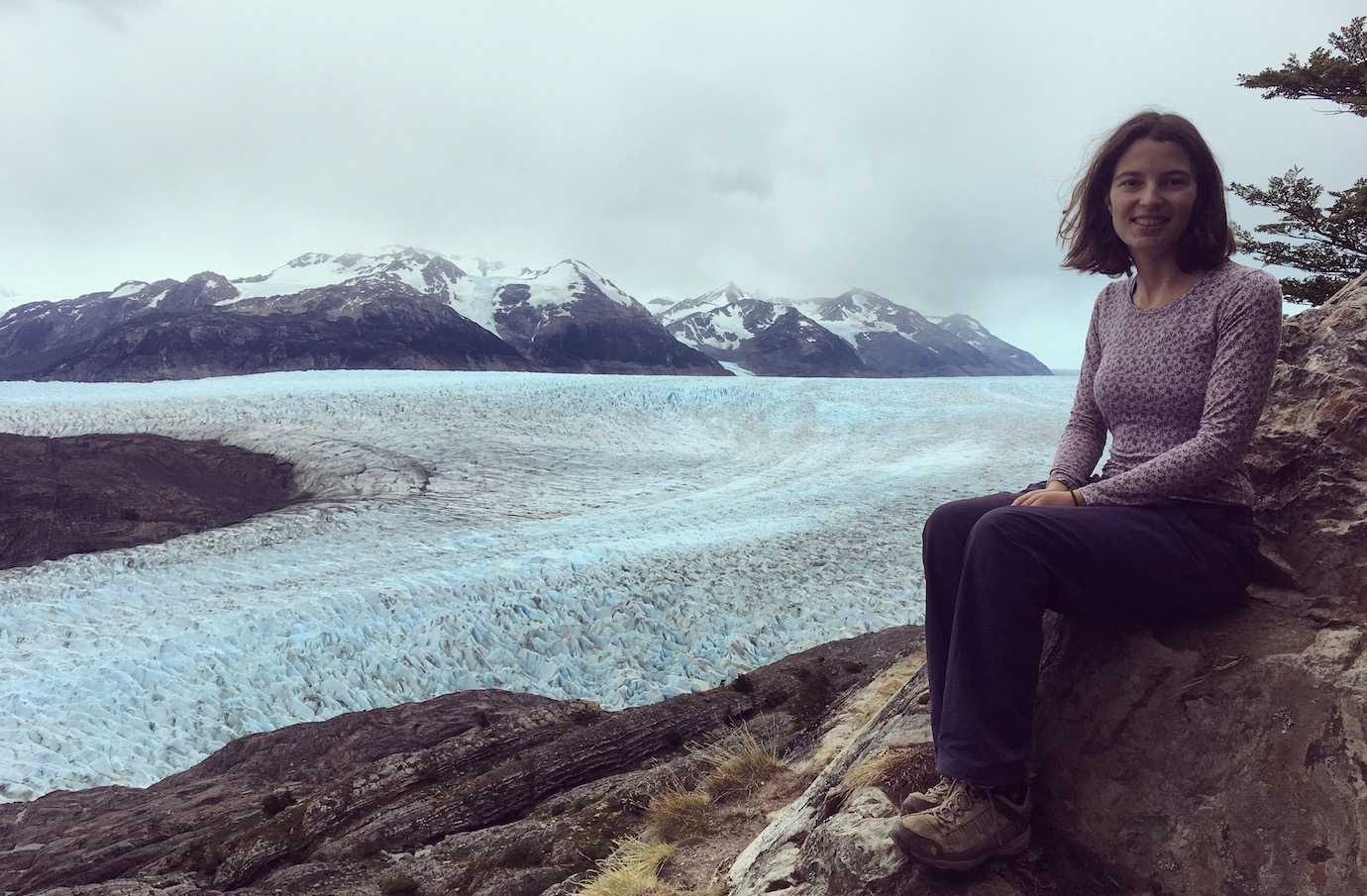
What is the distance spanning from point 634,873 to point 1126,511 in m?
2.50

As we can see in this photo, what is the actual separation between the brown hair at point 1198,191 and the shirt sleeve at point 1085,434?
0.32m

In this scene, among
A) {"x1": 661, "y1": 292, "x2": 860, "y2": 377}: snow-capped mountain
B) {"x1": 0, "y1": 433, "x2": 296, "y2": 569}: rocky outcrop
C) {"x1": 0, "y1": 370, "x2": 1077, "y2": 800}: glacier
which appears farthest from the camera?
{"x1": 661, "y1": 292, "x2": 860, "y2": 377}: snow-capped mountain

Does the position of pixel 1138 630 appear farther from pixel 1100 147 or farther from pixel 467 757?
pixel 467 757

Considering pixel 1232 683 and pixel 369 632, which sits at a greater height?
pixel 1232 683

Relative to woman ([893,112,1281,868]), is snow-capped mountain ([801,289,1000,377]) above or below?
above

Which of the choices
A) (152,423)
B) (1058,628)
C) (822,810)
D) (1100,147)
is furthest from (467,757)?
(152,423)

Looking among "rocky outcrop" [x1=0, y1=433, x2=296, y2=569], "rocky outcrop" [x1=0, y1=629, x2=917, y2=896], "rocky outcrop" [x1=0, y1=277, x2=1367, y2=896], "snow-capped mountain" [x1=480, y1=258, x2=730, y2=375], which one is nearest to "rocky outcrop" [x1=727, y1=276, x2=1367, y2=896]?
"rocky outcrop" [x1=0, y1=277, x2=1367, y2=896]

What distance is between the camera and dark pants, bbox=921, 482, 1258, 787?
79.4 inches

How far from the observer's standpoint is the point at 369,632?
1005 cm

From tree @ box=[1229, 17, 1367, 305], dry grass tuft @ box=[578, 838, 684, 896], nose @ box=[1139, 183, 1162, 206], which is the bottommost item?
dry grass tuft @ box=[578, 838, 684, 896]

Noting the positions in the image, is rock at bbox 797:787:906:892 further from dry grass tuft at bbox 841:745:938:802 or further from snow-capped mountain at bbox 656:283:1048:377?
snow-capped mountain at bbox 656:283:1048:377

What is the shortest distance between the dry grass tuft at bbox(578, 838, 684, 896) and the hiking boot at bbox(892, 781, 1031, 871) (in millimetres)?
1372

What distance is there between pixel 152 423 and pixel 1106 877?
25.4m

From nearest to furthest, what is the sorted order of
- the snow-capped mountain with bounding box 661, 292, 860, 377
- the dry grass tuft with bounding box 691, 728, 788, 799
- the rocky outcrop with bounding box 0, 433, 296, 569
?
1. the dry grass tuft with bounding box 691, 728, 788, 799
2. the rocky outcrop with bounding box 0, 433, 296, 569
3. the snow-capped mountain with bounding box 661, 292, 860, 377
